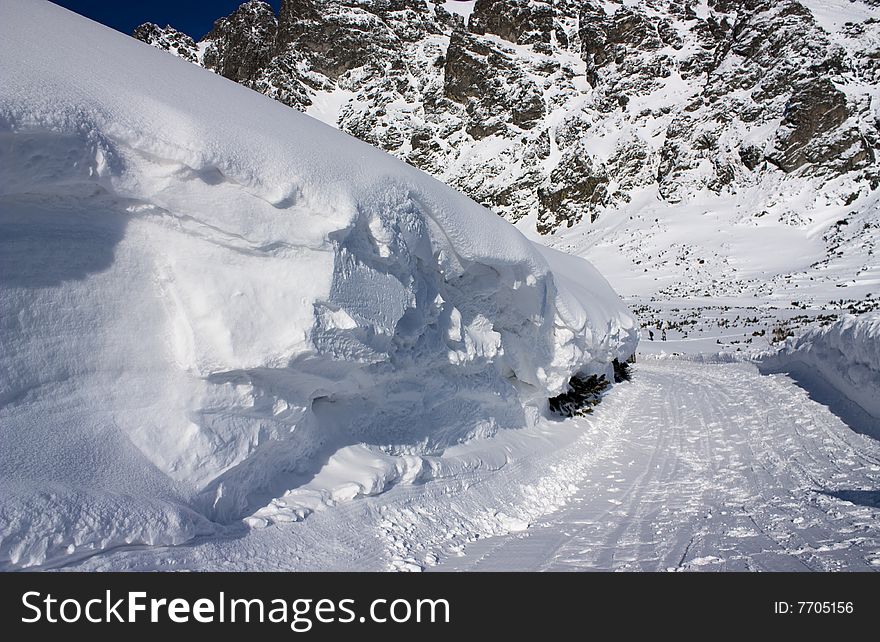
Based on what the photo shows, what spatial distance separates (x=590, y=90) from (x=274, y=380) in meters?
99.4

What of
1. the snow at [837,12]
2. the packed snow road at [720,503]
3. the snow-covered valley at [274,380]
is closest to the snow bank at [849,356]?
the packed snow road at [720,503]

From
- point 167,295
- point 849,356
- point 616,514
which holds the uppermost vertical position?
point 849,356

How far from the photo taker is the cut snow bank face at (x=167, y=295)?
2.80 meters

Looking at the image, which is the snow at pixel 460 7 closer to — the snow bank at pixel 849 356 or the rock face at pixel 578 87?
the rock face at pixel 578 87

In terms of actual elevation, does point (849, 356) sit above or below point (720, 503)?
above

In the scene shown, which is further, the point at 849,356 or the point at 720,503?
the point at 849,356

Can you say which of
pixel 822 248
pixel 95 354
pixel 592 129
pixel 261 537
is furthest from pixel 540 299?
pixel 592 129

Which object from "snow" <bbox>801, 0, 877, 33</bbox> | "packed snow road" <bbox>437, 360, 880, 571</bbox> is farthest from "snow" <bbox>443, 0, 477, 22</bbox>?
"packed snow road" <bbox>437, 360, 880, 571</bbox>

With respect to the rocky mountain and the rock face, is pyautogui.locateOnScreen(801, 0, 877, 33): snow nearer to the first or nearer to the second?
the rocky mountain

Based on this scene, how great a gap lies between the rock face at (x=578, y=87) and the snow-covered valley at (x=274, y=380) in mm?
66582

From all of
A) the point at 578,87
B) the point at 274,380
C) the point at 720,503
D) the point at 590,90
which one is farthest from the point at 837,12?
the point at 274,380

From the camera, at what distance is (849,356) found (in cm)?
898

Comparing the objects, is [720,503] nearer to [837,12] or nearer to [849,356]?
[849,356]

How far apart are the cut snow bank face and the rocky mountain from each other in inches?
2219
